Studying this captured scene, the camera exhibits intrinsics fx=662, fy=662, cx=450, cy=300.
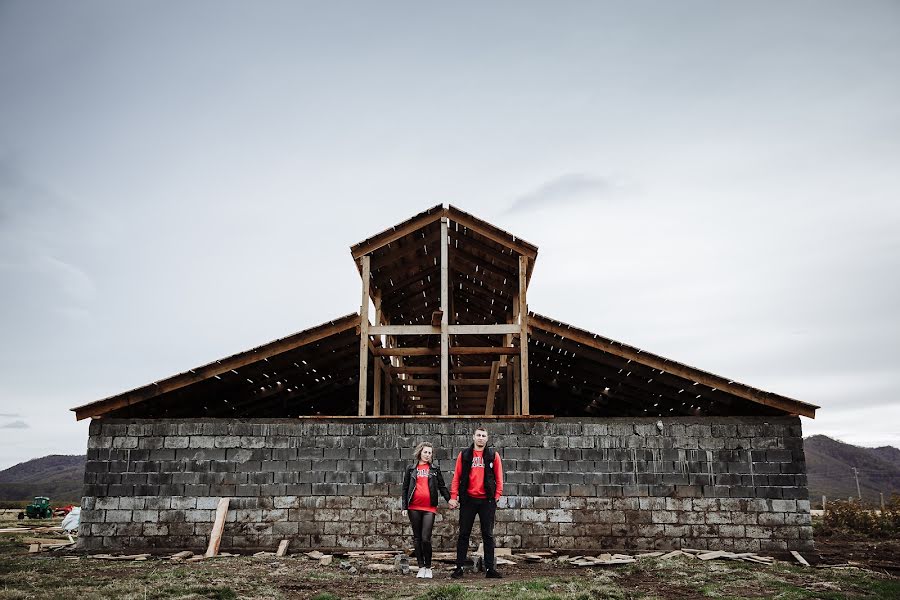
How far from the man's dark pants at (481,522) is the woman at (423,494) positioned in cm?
29

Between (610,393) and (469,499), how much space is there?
696 cm

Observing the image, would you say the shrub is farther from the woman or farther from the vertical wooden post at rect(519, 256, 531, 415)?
the woman

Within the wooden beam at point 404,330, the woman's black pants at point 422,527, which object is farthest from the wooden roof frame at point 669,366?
the woman's black pants at point 422,527

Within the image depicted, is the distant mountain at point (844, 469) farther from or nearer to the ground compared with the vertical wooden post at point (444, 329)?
nearer to the ground

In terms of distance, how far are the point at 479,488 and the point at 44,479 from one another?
104821mm

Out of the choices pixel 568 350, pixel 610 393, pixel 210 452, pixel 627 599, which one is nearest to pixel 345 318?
pixel 210 452

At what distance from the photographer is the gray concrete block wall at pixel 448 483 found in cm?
1118

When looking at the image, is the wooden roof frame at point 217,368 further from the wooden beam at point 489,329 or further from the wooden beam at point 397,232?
the wooden beam at point 489,329

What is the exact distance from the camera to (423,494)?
8125mm

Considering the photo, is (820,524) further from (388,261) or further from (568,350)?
(388,261)

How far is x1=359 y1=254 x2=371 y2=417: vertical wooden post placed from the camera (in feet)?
38.1

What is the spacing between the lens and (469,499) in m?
8.14

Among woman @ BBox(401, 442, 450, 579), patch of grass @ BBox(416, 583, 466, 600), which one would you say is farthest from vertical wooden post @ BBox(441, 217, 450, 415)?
patch of grass @ BBox(416, 583, 466, 600)

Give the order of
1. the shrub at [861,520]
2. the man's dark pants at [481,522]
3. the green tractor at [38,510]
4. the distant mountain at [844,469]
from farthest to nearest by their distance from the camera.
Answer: the distant mountain at [844,469], the green tractor at [38,510], the shrub at [861,520], the man's dark pants at [481,522]
